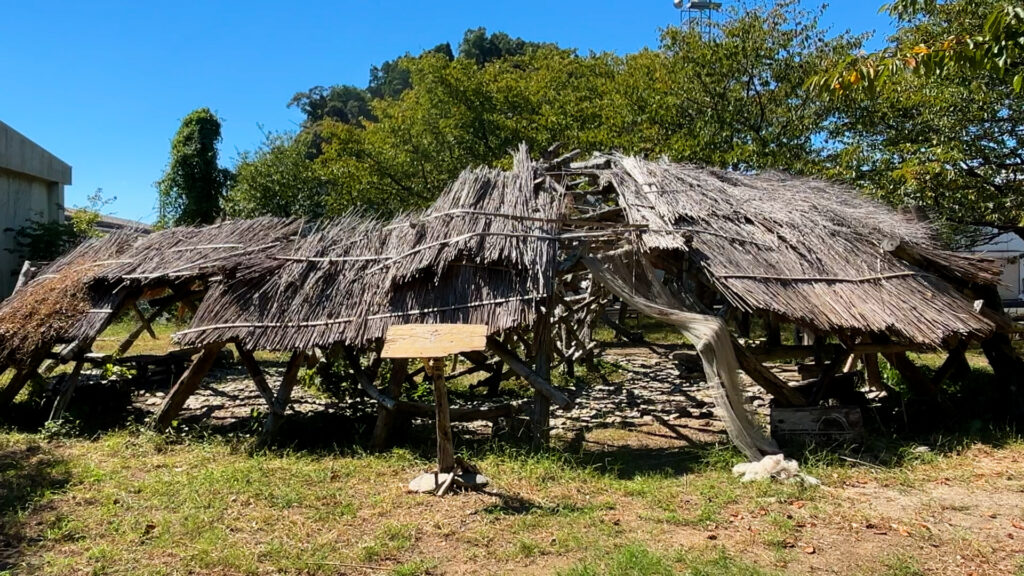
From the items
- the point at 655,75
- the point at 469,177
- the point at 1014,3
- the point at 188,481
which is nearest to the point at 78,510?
the point at 188,481

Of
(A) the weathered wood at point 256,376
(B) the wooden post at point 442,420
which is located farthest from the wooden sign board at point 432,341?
(A) the weathered wood at point 256,376

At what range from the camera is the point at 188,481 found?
6.12 metres

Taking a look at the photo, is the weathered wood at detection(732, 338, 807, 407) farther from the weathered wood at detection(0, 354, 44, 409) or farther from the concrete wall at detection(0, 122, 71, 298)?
the concrete wall at detection(0, 122, 71, 298)

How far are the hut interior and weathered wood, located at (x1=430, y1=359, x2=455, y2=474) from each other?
1209 millimetres

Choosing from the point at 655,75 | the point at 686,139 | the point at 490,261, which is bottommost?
the point at 490,261

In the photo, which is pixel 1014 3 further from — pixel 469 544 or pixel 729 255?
pixel 469 544

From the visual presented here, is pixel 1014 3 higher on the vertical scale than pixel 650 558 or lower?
higher

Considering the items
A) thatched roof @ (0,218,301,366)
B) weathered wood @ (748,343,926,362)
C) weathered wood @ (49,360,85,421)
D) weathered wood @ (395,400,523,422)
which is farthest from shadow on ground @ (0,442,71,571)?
weathered wood @ (748,343,926,362)

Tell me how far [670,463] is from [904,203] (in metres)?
6.75

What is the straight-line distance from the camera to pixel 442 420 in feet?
18.6

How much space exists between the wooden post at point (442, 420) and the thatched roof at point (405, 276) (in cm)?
118

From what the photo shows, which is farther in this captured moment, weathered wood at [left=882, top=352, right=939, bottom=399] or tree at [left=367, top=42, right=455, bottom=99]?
tree at [left=367, top=42, right=455, bottom=99]

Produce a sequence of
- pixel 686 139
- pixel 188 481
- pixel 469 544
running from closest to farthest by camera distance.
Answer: pixel 469 544
pixel 188 481
pixel 686 139

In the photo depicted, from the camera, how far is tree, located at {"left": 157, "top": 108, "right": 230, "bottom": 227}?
2161 centimetres
